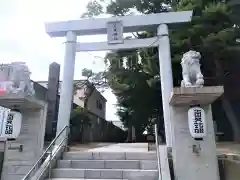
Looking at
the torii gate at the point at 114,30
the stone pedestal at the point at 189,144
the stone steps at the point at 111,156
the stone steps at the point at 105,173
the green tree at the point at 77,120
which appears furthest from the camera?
the green tree at the point at 77,120

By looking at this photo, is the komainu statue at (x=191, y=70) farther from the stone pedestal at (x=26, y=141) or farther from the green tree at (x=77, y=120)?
the green tree at (x=77, y=120)

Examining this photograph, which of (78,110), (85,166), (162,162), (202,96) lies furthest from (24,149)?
(78,110)

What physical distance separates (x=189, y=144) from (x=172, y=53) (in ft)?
20.8

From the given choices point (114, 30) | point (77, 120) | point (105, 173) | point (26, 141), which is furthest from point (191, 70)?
point (77, 120)

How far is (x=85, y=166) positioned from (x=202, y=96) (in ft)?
10.4

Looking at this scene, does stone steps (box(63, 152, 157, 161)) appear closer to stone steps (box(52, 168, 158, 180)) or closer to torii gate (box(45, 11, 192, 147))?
stone steps (box(52, 168, 158, 180))

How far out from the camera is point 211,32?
31.8 ft

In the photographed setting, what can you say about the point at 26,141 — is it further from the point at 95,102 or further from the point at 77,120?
the point at 95,102

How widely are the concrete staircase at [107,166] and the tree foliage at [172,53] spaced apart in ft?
17.6

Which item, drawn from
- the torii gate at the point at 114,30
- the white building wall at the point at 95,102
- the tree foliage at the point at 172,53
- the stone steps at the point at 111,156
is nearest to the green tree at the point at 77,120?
the tree foliage at the point at 172,53

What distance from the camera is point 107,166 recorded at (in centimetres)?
583

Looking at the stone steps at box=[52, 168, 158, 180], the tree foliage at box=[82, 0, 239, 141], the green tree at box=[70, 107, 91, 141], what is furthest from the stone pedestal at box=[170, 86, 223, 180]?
the green tree at box=[70, 107, 91, 141]

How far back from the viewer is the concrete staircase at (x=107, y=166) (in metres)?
5.38

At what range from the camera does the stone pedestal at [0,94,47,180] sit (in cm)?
571
